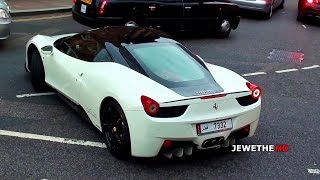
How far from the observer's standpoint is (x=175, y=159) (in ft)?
15.8

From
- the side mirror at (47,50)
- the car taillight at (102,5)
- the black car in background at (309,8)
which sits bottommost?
the black car in background at (309,8)

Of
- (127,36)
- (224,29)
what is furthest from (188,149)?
(224,29)

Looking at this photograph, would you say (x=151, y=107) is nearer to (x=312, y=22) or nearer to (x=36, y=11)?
(x=36, y=11)

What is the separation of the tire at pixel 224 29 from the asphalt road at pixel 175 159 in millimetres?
1873

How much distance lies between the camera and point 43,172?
4406 millimetres

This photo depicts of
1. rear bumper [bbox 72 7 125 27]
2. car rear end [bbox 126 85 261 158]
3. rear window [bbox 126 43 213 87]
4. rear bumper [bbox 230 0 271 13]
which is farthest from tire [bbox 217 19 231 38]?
car rear end [bbox 126 85 261 158]

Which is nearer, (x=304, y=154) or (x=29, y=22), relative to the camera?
(x=304, y=154)

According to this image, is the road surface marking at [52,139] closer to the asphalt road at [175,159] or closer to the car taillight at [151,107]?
the asphalt road at [175,159]

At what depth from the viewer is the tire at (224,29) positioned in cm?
1136

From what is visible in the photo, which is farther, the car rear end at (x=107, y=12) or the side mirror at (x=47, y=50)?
the car rear end at (x=107, y=12)

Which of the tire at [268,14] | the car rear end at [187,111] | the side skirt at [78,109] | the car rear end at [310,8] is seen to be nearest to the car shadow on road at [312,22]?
the car rear end at [310,8]

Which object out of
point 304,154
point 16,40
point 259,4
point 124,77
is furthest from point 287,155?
point 259,4

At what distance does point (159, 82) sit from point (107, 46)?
3.30ft

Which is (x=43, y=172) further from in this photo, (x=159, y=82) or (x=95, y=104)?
(x=159, y=82)
